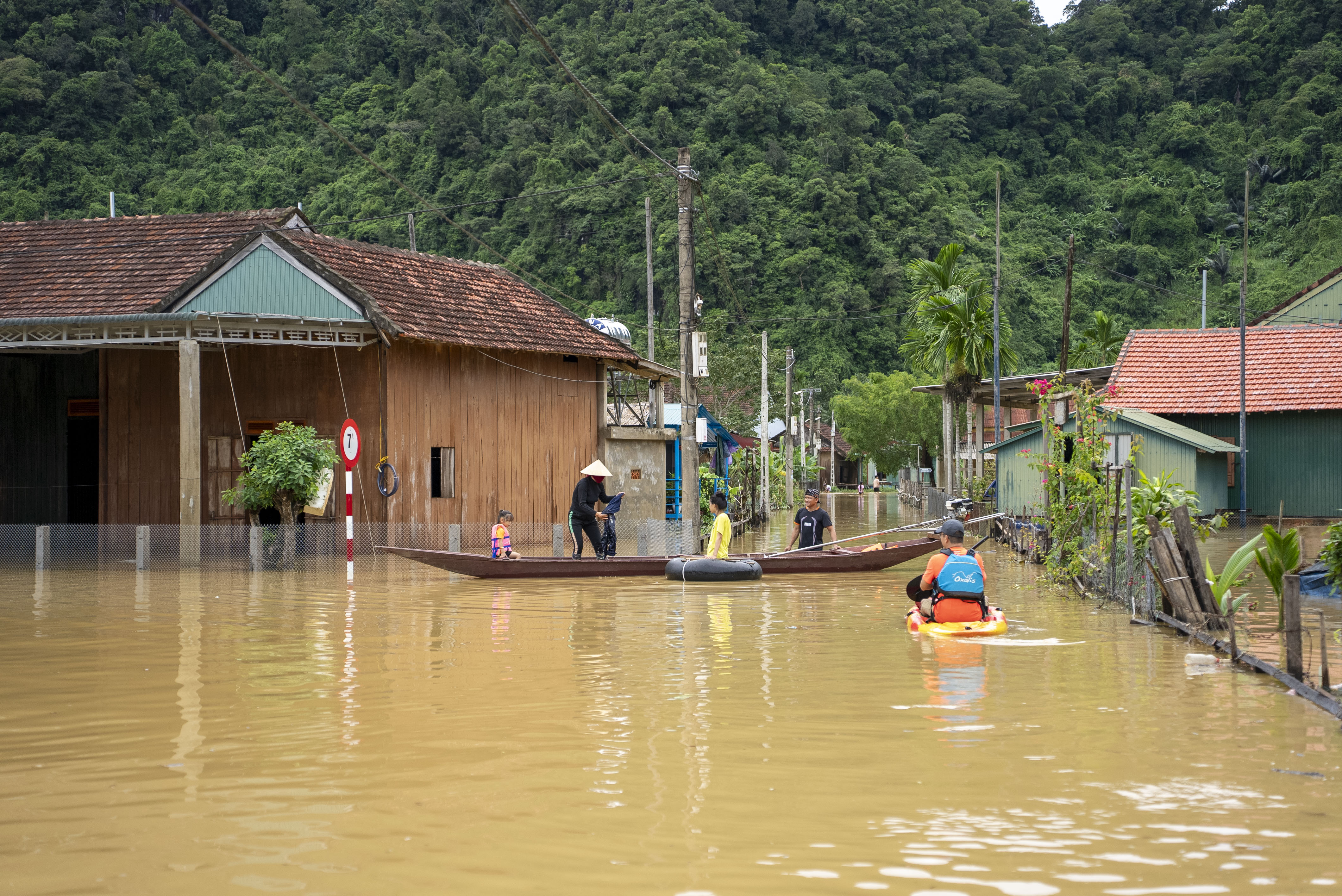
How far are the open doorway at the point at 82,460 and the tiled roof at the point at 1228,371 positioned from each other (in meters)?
23.6

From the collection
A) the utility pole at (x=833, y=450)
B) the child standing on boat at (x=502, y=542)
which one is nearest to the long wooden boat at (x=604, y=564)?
the child standing on boat at (x=502, y=542)

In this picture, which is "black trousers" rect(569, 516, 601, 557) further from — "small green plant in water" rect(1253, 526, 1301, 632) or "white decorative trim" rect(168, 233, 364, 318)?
Answer: "small green plant in water" rect(1253, 526, 1301, 632)

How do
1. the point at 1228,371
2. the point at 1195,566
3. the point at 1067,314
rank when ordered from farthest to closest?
1. the point at 1228,371
2. the point at 1067,314
3. the point at 1195,566

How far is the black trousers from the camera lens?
20875mm

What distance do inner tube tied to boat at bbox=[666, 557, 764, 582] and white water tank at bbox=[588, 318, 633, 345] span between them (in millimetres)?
16367

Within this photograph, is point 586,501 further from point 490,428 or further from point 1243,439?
point 1243,439

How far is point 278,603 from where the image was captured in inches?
642

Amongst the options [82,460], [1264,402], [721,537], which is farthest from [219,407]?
[1264,402]

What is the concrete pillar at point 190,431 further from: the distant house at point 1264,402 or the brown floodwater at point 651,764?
the distant house at point 1264,402

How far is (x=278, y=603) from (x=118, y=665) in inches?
205

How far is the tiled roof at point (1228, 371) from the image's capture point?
3105cm

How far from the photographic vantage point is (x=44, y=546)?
2102 cm

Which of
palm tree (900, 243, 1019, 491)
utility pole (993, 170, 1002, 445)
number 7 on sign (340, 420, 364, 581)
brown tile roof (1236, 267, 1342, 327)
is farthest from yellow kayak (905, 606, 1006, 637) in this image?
brown tile roof (1236, 267, 1342, 327)

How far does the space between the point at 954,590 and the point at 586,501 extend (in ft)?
30.8
